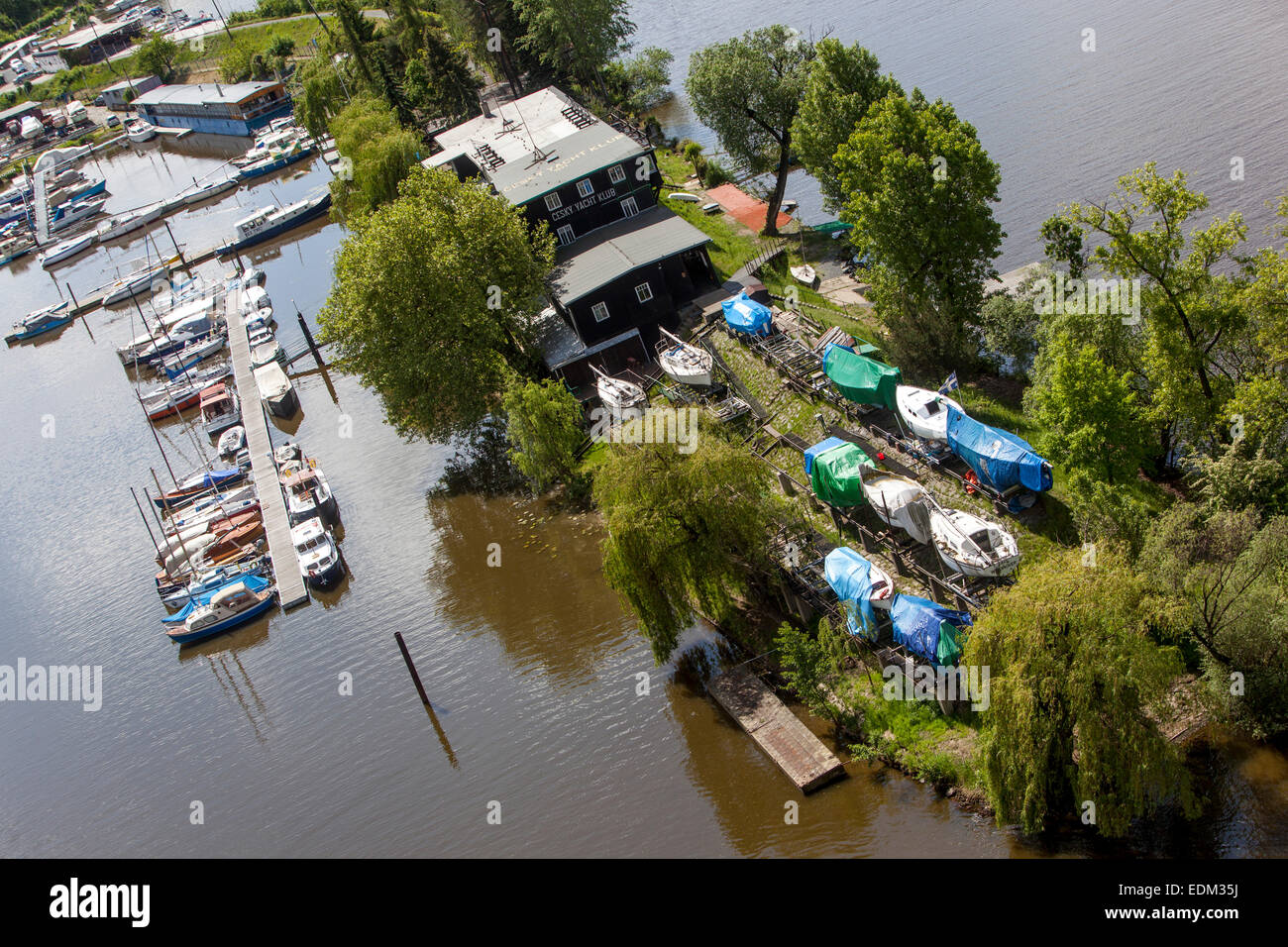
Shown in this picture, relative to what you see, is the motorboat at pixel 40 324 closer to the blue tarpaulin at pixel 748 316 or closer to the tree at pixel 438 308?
the tree at pixel 438 308

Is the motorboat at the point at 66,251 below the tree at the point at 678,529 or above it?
above

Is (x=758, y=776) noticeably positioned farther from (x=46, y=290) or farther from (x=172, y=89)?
(x=172, y=89)

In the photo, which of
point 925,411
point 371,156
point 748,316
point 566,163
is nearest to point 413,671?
point 925,411

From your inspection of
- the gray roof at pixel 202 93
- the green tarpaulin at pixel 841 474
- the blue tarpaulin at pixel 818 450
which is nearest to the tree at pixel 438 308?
the blue tarpaulin at pixel 818 450

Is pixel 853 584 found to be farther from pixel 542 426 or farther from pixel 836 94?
pixel 836 94

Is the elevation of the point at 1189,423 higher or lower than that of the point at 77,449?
lower

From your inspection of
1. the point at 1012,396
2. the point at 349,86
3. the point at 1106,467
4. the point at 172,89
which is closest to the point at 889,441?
the point at 1012,396
